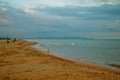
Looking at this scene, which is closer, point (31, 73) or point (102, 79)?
point (102, 79)

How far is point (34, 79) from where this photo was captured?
1800 cm

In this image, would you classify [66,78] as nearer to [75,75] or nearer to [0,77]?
[75,75]

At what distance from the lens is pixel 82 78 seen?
60.6 feet

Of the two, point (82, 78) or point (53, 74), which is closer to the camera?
point (82, 78)

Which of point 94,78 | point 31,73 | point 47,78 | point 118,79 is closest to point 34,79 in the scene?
point 47,78

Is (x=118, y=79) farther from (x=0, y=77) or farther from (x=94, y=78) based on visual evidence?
(x=0, y=77)

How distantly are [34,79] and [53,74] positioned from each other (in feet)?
8.18

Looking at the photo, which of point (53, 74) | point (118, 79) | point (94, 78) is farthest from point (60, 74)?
point (118, 79)

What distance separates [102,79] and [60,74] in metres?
3.84

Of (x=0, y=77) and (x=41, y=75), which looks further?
(x=41, y=75)

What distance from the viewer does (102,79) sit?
1850 centimetres

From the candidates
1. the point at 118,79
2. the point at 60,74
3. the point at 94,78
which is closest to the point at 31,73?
the point at 60,74

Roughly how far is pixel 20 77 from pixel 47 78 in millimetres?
2293

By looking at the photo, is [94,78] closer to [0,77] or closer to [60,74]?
[60,74]
